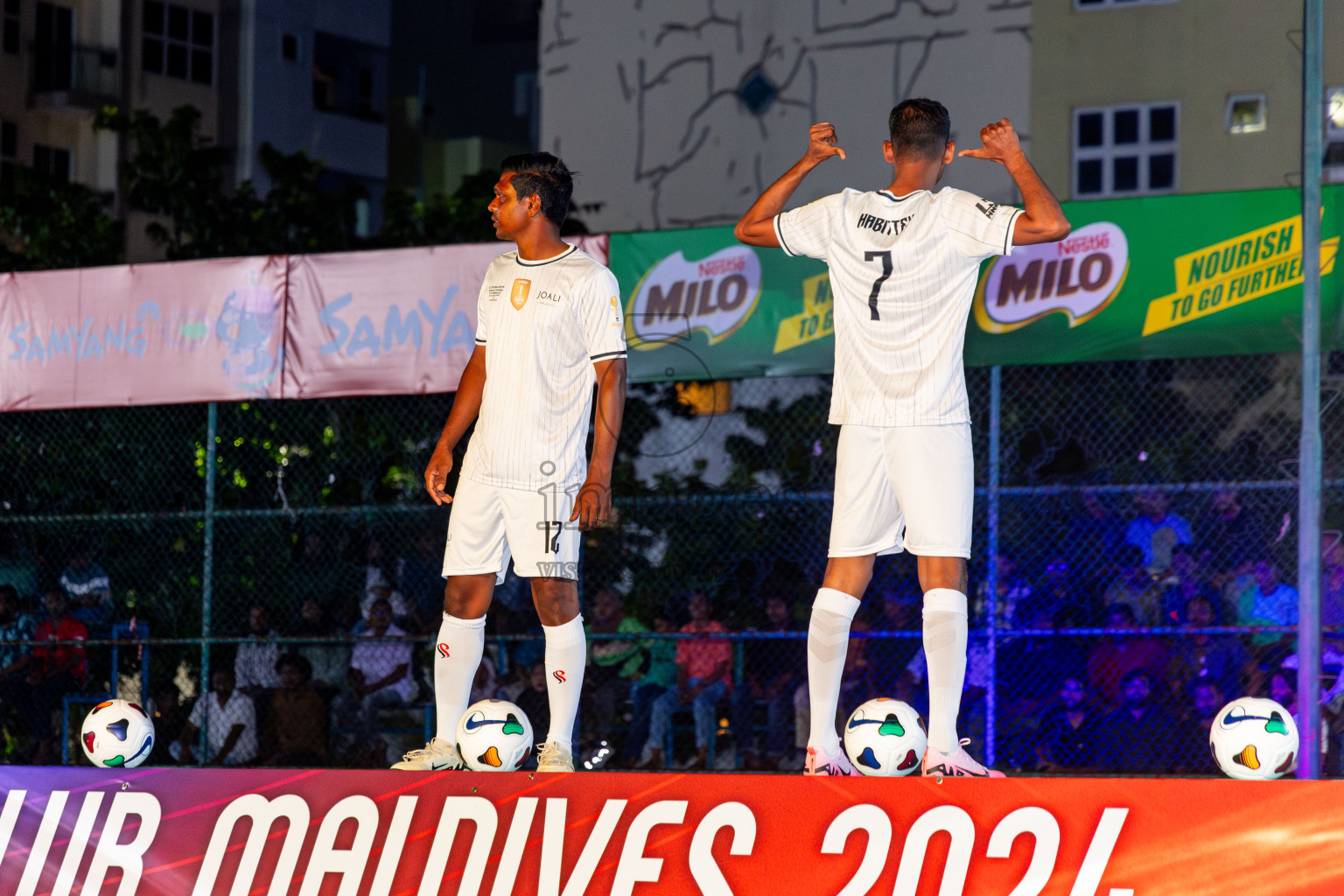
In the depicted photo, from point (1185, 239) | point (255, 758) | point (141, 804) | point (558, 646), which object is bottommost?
point (255, 758)

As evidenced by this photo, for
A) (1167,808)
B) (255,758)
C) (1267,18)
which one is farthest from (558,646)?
(1267,18)

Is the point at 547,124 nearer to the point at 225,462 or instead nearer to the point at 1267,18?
the point at 1267,18

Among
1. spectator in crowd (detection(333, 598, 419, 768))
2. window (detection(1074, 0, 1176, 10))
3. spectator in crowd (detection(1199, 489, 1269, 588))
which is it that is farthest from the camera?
window (detection(1074, 0, 1176, 10))

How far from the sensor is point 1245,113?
14938mm

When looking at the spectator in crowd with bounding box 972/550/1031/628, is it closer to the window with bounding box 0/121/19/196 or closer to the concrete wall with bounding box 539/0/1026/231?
the concrete wall with bounding box 539/0/1026/231

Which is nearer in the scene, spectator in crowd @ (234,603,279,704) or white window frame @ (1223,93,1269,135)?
spectator in crowd @ (234,603,279,704)

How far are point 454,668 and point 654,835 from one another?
124 centimetres

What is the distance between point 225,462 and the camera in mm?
10055

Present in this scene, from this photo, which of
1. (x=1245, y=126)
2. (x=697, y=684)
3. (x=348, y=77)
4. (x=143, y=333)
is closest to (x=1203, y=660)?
(x=697, y=684)

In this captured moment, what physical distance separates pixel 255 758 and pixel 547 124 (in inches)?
385

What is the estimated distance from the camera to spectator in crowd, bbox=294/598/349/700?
30.2 feet

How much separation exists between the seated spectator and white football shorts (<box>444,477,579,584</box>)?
127 inches

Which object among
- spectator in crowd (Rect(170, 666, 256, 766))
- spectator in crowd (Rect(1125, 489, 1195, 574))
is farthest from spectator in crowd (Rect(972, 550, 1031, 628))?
spectator in crowd (Rect(170, 666, 256, 766))

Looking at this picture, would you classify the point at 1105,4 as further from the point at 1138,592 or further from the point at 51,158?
the point at 51,158
